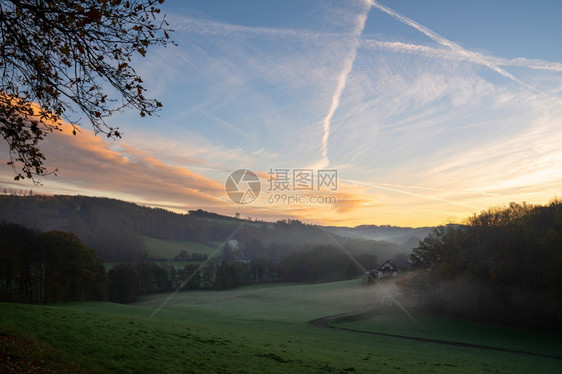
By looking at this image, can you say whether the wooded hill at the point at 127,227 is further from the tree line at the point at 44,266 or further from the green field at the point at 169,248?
the tree line at the point at 44,266

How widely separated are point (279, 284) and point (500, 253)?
74.9 meters

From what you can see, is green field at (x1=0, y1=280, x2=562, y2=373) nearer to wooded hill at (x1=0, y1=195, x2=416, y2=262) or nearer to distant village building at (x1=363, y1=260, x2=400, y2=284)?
distant village building at (x1=363, y1=260, x2=400, y2=284)

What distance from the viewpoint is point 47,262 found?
56.7 metres

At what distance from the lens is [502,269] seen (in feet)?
144

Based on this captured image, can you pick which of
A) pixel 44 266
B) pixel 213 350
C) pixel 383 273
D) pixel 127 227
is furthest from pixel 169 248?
pixel 213 350

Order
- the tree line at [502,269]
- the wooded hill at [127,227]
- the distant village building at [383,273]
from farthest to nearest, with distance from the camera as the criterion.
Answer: the wooded hill at [127,227] → the distant village building at [383,273] → the tree line at [502,269]

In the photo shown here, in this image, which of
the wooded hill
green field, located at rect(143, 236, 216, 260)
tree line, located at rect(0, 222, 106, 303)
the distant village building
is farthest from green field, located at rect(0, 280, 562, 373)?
green field, located at rect(143, 236, 216, 260)

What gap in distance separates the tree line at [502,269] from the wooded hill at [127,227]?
77725 millimetres

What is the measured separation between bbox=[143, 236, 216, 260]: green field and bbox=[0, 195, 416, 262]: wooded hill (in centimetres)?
394

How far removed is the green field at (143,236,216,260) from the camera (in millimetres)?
134375

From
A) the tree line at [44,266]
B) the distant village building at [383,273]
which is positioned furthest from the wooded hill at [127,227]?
the tree line at [44,266]

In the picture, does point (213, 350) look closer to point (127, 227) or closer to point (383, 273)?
point (383, 273)

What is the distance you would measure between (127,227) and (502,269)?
13753 centimetres

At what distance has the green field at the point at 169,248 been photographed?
441ft
